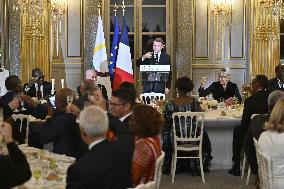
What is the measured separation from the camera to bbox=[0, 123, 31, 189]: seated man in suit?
323 centimetres

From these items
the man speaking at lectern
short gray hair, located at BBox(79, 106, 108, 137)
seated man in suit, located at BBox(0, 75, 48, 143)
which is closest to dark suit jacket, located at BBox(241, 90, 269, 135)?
seated man in suit, located at BBox(0, 75, 48, 143)

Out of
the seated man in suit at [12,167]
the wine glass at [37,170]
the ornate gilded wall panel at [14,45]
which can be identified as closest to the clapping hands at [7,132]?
the seated man in suit at [12,167]

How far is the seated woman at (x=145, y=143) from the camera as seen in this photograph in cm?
438

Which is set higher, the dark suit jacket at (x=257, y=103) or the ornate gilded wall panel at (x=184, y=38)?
the ornate gilded wall panel at (x=184, y=38)

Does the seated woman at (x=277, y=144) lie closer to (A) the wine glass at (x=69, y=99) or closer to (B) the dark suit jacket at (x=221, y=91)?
(A) the wine glass at (x=69, y=99)

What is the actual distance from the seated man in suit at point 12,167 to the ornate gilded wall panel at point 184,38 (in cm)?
938

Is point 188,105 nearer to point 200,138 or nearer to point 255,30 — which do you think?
point 200,138

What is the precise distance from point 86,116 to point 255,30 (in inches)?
375

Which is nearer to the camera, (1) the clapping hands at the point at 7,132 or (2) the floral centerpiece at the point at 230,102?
(1) the clapping hands at the point at 7,132

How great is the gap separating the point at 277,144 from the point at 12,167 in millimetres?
2297

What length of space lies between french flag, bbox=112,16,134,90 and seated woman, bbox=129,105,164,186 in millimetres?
7091

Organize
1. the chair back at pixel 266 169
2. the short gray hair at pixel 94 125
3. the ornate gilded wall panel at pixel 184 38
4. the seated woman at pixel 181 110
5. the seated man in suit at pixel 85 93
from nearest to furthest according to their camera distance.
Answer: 1. the short gray hair at pixel 94 125
2. the chair back at pixel 266 169
3. the seated man in suit at pixel 85 93
4. the seated woman at pixel 181 110
5. the ornate gilded wall panel at pixel 184 38

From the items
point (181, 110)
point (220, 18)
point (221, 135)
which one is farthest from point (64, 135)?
point (220, 18)

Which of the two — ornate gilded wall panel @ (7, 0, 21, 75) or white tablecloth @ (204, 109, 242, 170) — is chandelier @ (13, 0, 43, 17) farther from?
white tablecloth @ (204, 109, 242, 170)
